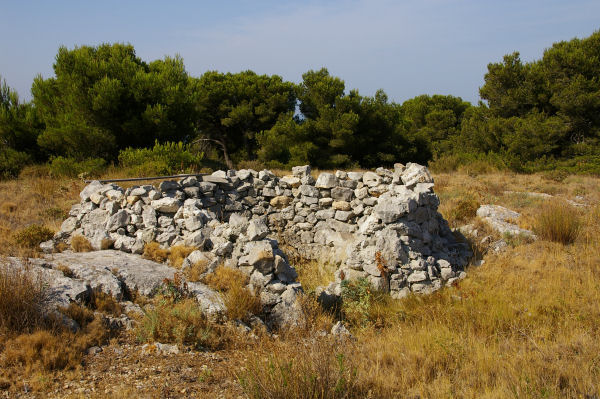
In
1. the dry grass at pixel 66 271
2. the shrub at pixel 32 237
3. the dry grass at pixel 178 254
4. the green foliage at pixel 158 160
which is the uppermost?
the green foliage at pixel 158 160

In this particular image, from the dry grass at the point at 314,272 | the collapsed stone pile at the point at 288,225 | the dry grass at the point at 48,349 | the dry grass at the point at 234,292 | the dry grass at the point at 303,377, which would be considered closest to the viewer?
the dry grass at the point at 303,377

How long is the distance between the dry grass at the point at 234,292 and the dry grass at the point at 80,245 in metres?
2.52

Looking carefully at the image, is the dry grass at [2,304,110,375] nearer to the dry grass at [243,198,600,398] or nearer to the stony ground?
the stony ground

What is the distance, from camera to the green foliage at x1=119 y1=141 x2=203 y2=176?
36.5ft

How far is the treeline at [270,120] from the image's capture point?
12.7 metres

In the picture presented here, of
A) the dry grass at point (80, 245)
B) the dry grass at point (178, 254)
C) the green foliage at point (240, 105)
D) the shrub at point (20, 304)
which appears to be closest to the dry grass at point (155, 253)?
the dry grass at point (178, 254)

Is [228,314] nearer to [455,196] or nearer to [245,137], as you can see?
[455,196]

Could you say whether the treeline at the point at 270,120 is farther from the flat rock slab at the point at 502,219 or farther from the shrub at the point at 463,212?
the flat rock slab at the point at 502,219

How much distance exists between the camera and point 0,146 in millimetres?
12914

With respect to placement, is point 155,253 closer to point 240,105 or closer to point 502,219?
point 502,219

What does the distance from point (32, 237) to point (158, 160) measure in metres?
5.05

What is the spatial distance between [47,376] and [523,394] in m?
4.25

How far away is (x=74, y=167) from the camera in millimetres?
11820

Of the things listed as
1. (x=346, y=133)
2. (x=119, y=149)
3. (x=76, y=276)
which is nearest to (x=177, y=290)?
(x=76, y=276)
